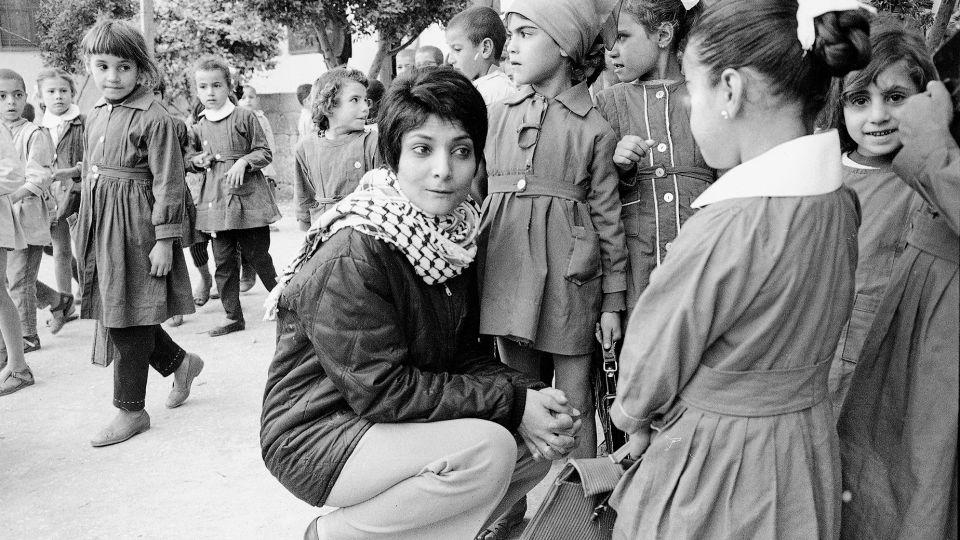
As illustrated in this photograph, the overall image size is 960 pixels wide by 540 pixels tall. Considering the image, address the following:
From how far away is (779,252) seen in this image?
1.46 m

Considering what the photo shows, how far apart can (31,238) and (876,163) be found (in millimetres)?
5110

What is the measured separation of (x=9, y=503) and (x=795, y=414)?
10.1ft

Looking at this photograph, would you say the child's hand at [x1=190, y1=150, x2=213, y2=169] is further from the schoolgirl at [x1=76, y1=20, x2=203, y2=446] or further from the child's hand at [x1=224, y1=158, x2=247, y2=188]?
the schoolgirl at [x1=76, y1=20, x2=203, y2=446]

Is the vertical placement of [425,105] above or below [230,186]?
above

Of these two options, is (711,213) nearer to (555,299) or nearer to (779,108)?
(779,108)

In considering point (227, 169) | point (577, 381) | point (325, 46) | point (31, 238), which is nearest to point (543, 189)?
point (577, 381)

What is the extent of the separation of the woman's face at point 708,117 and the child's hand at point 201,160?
15.1 ft

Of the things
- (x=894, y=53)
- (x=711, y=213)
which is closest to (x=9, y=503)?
(x=711, y=213)

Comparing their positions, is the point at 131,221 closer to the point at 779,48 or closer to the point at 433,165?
the point at 433,165

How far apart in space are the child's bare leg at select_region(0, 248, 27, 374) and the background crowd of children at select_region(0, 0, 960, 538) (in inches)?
0.4

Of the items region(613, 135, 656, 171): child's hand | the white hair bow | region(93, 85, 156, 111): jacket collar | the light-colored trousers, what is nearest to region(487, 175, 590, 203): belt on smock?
region(613, 135, 656, 171): child's hand

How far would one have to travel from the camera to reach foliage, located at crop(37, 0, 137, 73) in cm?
1406

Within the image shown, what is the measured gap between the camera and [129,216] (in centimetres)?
371

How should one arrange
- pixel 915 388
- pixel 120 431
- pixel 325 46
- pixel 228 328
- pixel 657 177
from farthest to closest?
pixel 325 46 → pixel 228 328 → pixel 120 431 → pixel 657 177 → pixel 915 388
